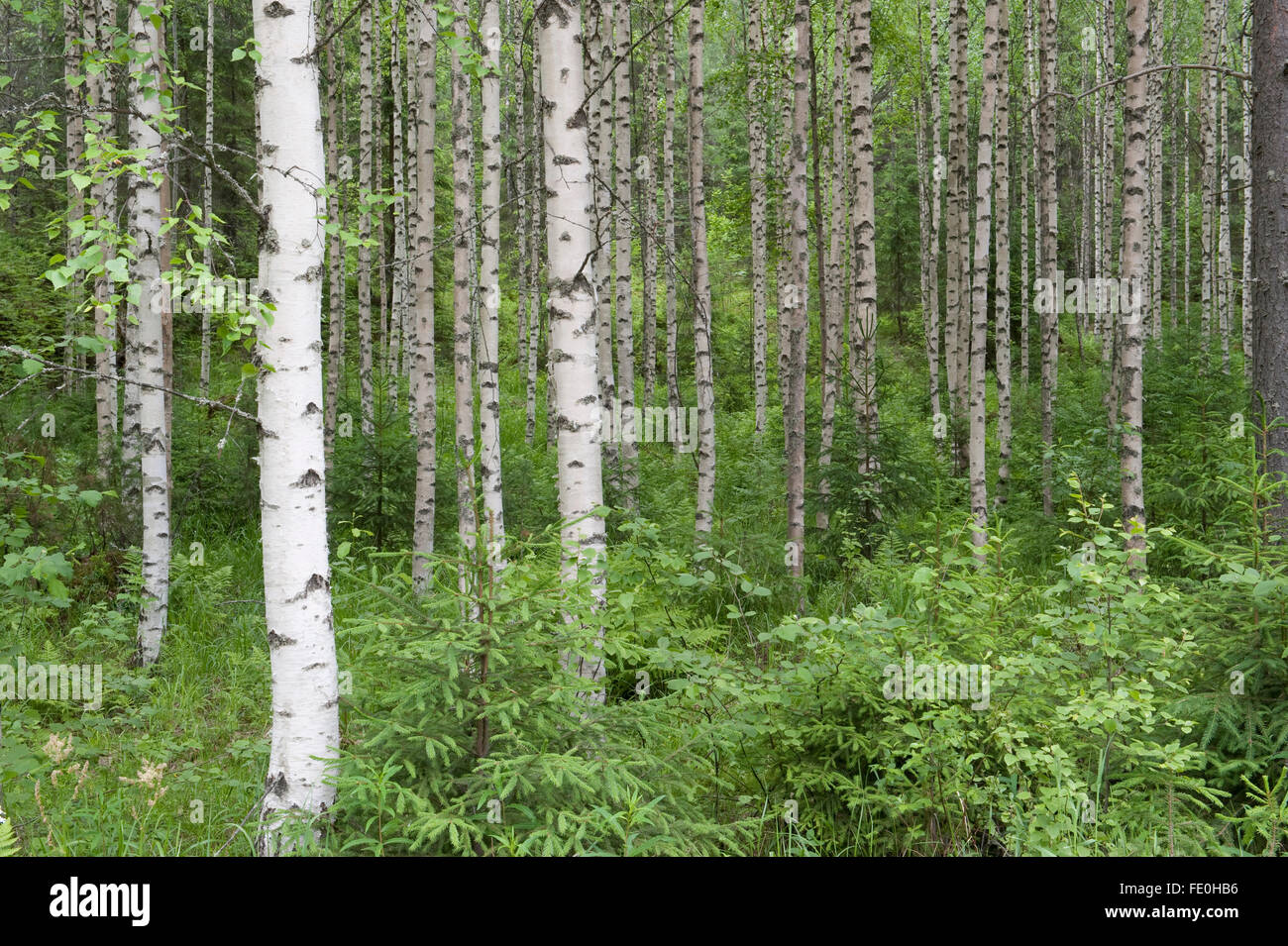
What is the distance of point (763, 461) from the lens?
11297 mm

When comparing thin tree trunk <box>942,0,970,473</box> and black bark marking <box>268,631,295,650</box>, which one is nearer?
black bark marking <box>268,631,295,650</box>

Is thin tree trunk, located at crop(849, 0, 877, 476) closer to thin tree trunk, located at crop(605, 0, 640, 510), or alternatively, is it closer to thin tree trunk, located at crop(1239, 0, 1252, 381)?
thin tree trunk, located at crop(605, 0, 640, 510)

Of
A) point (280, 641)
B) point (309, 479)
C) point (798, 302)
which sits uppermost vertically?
point (798, 302)

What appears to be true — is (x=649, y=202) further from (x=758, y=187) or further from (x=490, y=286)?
(x=490, y=286)

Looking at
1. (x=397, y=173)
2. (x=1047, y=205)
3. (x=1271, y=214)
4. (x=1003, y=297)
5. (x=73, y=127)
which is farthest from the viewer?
(x=397, y=173)

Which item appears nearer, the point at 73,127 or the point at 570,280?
the point at 570,280

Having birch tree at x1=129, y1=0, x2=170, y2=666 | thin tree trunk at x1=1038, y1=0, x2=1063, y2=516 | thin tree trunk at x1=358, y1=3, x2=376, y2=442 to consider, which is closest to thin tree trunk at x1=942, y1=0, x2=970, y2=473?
thin tree trunk at x1=1038, y1=0, x2=1063, y2=516

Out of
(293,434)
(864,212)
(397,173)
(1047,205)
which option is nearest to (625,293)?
(864,212)

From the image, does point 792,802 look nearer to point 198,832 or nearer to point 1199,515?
point 198,832

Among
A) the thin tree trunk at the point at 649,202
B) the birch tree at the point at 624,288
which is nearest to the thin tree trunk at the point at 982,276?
the birch tree at the point at 624,288

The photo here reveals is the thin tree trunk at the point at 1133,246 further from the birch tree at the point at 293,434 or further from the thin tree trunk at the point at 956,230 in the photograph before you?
the birch tree at the point at 293,434

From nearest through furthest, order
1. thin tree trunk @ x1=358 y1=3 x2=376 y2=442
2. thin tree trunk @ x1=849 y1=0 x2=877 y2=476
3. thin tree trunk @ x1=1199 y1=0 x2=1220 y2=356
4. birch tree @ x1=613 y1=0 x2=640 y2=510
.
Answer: thin tree trunk @ x1=849 y1=0 x2=877 y2=476 < birch tree @ x1=613 y1=0 x2=640 y2=510 < thin tree trunk @ x1=358 y1=3 x2=376 y2=442 < thin tree trunk @ x1=1199 y1=0 x2=1220 y2=356

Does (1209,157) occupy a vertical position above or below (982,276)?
above
